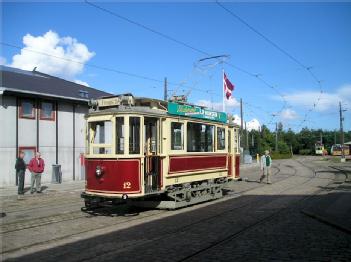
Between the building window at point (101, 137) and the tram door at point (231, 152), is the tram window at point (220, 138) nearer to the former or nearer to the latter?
the tram door at point (231, 152)

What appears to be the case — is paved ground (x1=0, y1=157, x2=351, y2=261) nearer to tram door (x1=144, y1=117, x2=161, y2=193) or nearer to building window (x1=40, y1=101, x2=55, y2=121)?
tram door (x1=144, y1=117, x2=161, y2=193)

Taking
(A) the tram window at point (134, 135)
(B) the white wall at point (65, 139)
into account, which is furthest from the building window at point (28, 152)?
(A) the tram window at point (134, 135)

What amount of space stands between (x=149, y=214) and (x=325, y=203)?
19.8 ft

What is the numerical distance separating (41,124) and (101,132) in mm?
11909

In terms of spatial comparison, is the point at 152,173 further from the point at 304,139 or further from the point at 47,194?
the point at 304,139

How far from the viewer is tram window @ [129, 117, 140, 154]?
39.4 ft

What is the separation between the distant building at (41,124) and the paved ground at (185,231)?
6929 millimetres

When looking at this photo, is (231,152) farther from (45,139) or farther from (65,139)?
(65,139)

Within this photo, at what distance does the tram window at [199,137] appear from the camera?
14273mm

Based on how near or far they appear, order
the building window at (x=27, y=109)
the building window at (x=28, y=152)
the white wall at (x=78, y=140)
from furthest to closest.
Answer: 1. the white wall at (x=78, y=140)
2. the building window at (x=28, y=152)
3. the building window at (x=27, y=109)

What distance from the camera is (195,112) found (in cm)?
1458

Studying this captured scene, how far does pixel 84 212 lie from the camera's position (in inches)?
511

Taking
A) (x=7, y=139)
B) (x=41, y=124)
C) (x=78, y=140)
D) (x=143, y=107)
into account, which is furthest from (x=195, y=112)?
(x=78, y=140)

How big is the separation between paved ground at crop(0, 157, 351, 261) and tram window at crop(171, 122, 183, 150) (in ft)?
6.60
